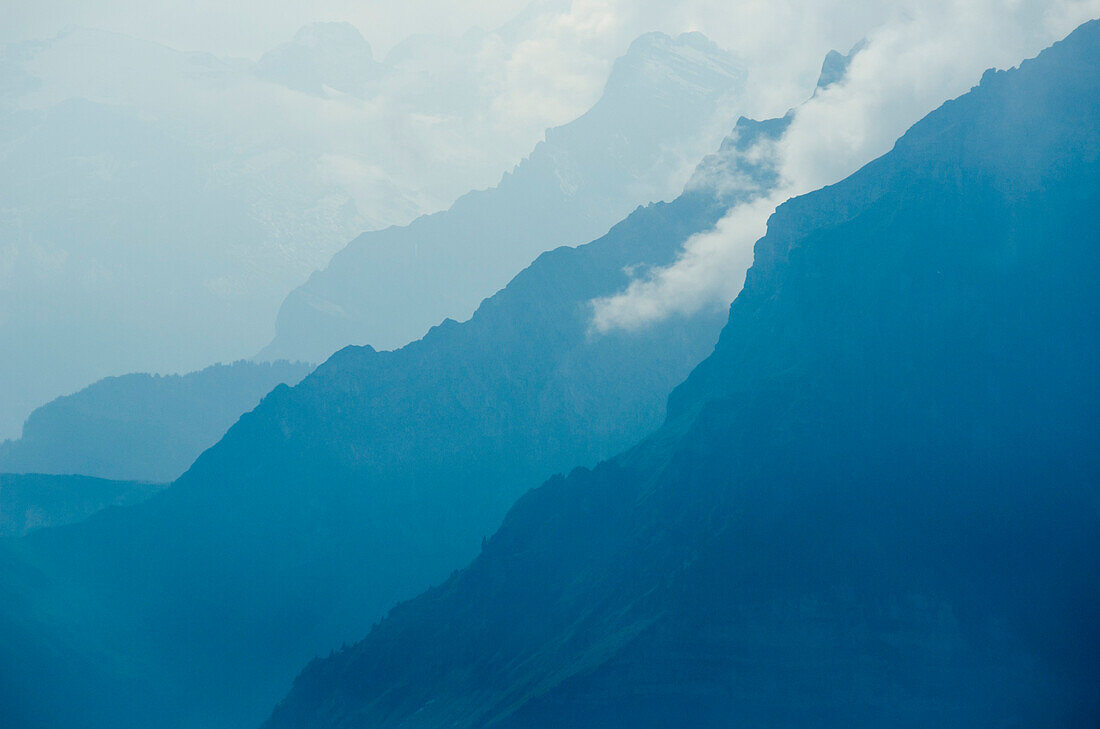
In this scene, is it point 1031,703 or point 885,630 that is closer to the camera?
point 1031,703

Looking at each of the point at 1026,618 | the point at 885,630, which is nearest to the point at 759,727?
the point at 885,630

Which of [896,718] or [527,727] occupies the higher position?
[527,727]

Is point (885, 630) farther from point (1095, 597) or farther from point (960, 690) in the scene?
point (1095, 597)

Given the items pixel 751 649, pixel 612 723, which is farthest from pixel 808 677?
pixel 612 723

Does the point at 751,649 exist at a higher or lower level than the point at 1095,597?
higher

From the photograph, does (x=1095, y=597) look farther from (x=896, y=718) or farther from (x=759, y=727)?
(x=759, y=727)

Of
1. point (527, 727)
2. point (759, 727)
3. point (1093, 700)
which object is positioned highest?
point (527, 727)

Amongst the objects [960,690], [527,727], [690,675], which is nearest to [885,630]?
[960,690]

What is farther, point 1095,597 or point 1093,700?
point 1095,597

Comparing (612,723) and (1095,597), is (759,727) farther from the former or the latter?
(1095,597)
